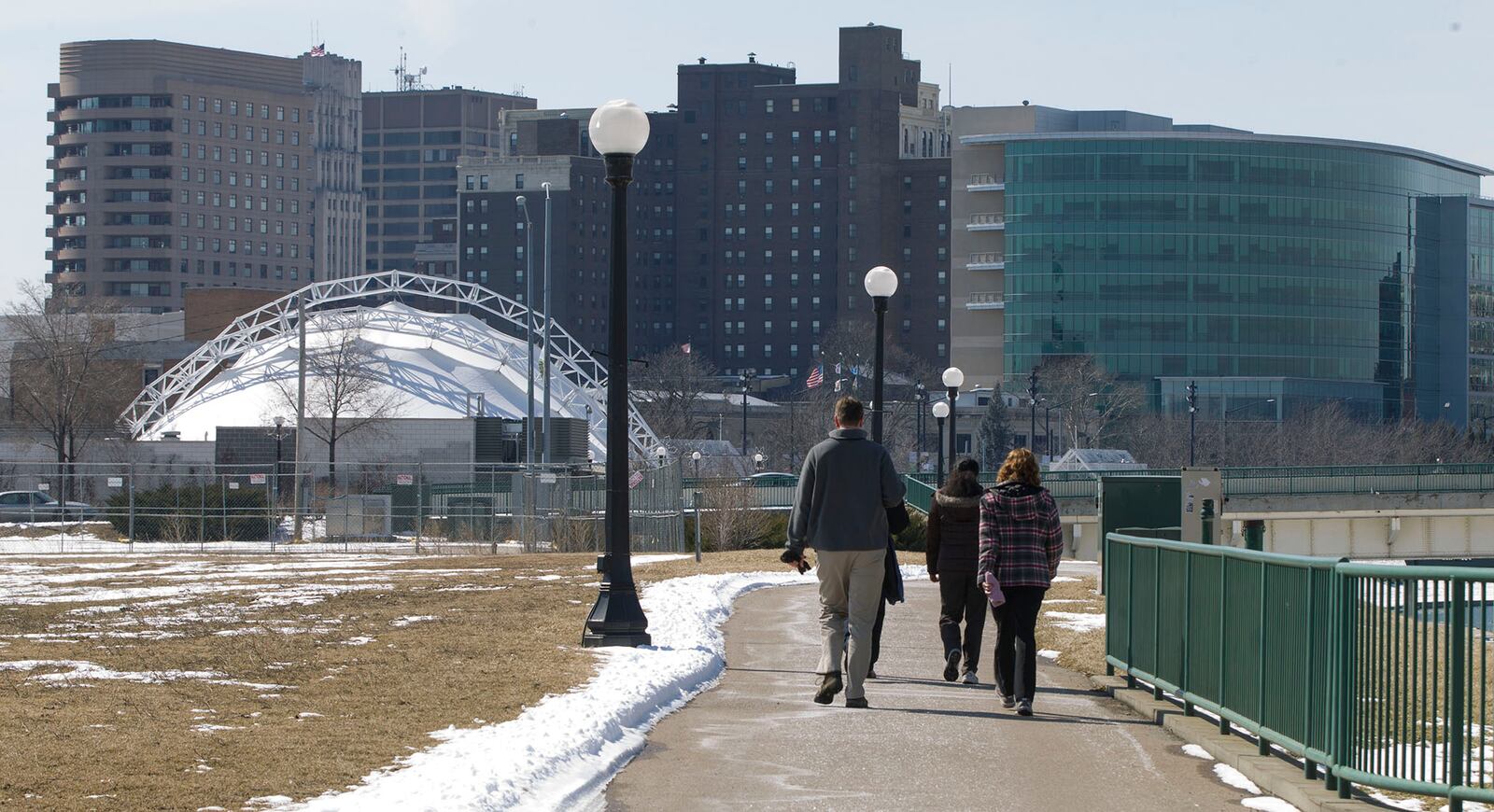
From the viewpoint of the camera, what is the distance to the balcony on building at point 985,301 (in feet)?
439

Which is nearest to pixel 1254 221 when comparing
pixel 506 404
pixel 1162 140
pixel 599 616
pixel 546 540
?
pixel 1162 140

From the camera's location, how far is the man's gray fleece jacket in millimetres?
12164

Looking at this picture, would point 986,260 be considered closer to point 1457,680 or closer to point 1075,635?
point 1075,635

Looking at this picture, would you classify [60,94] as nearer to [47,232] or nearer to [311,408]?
[47,232]

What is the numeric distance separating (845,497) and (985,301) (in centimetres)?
12417

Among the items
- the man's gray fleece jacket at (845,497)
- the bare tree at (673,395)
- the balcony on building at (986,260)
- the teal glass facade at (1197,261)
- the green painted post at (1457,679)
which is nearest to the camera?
the green painted post at (1457,679)

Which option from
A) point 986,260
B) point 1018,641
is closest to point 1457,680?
point 1018,641

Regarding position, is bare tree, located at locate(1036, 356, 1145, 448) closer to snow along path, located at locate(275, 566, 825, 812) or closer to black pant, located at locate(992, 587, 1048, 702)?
snow along path, located at locate(275, 566, 825, 812)

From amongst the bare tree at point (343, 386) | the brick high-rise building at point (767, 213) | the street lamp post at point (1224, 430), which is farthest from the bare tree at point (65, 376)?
the brick high-rise building at point (767, 213)

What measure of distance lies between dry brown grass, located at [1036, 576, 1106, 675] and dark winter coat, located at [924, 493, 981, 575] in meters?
1.88

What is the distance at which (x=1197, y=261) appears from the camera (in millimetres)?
128625

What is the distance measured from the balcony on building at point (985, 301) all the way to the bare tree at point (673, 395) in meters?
21.4

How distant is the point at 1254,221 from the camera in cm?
12862

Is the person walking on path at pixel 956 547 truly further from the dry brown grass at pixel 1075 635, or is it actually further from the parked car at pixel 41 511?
the parked car at pixel 41 511
